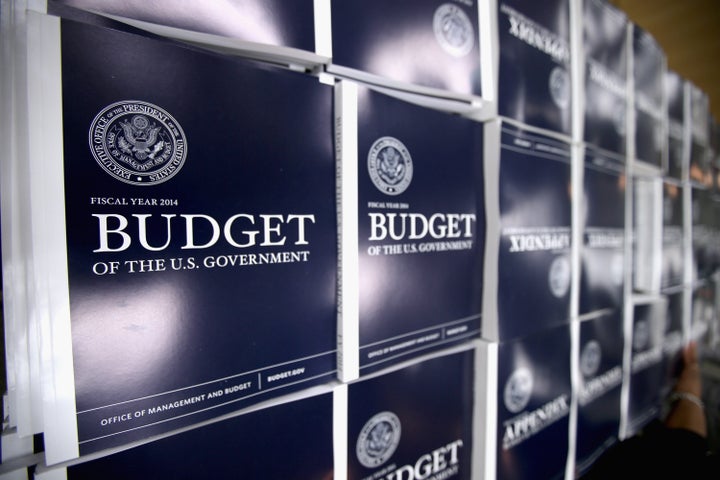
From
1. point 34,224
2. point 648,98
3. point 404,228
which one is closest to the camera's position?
point 34,224

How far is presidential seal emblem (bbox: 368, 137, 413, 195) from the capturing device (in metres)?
0.45

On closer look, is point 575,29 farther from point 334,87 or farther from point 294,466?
point 294,466

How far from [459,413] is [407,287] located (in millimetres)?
276

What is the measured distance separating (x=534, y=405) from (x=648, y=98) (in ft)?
3.26

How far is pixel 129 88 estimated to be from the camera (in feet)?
1.01

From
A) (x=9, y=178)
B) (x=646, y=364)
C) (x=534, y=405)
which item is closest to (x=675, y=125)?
(x=646, y=364)

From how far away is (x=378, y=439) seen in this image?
480 mm

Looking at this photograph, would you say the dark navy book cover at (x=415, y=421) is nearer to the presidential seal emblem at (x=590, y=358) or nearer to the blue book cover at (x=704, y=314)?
the presidential seal emblem at (x=590, y=358)

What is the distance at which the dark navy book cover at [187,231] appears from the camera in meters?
0.30

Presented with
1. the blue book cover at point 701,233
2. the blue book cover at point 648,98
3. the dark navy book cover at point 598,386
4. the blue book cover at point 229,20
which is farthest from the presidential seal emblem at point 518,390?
the blue book cover at point 701,233

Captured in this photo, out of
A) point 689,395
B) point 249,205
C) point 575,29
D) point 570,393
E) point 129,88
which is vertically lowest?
point 689,395

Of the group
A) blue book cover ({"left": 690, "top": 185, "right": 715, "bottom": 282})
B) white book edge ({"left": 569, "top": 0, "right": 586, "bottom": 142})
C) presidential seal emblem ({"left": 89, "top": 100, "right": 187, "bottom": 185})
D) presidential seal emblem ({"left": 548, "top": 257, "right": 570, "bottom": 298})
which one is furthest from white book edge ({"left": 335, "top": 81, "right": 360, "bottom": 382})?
blue book cover ({"left": 690, "top": 185, "right": 715, "bottom": 282})

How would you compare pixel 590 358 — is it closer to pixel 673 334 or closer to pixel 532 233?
pixel 532 233

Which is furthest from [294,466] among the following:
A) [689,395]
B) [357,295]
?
[689,395]
